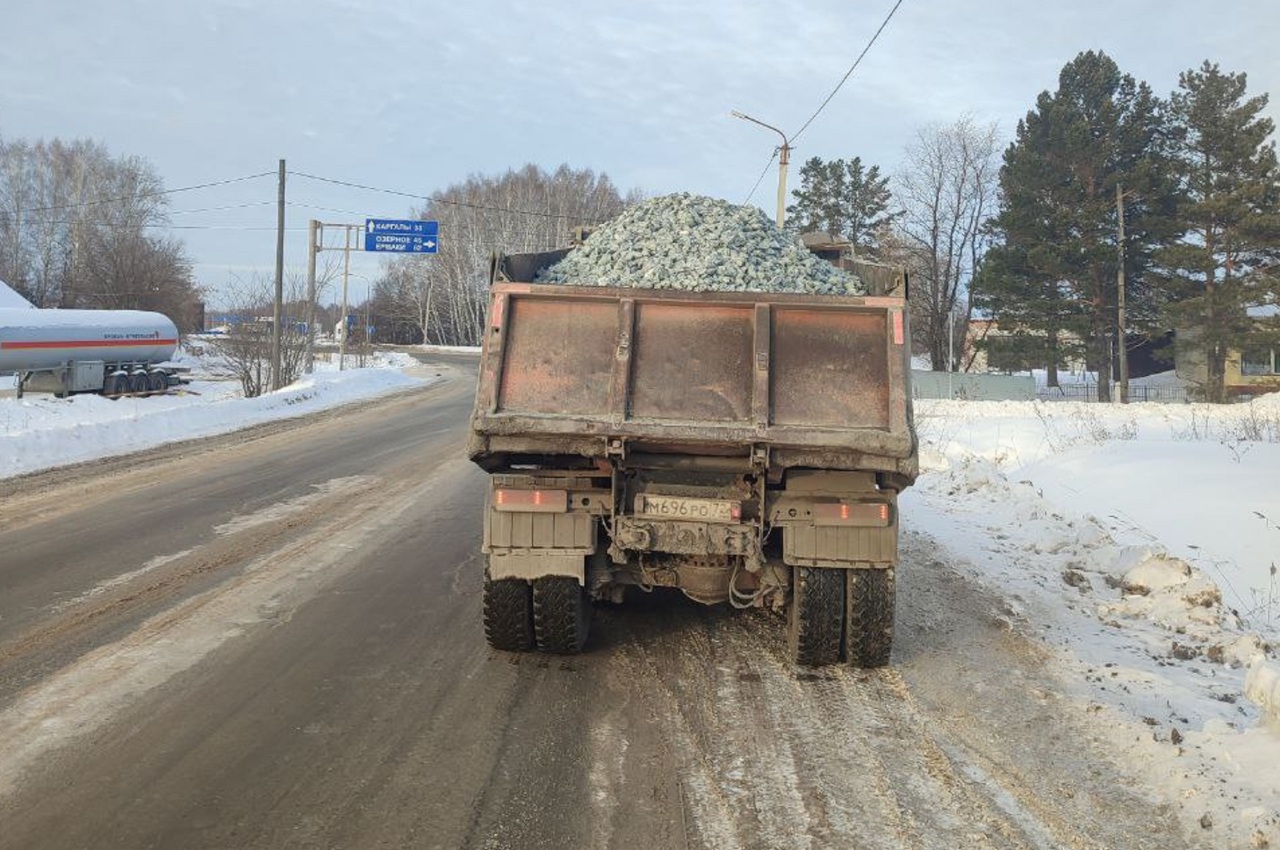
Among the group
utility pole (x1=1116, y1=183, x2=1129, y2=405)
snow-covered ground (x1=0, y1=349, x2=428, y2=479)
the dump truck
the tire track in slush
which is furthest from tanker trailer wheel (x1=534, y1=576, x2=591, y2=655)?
utility pole (x1=1116, y1=183, x2=1129, y2=405)

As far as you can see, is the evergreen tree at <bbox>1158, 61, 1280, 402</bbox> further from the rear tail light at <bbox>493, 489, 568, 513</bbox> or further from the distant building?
the rear tail light at <bbox>493, 489, 568, 513</bbox>

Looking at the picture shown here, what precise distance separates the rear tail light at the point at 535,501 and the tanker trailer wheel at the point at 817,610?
138cm

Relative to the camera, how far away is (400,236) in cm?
3644

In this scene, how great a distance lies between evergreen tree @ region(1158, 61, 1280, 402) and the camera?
33.0 metres

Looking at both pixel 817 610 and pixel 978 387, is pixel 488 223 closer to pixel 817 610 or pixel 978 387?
pixel 978 387

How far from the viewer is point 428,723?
4395mm

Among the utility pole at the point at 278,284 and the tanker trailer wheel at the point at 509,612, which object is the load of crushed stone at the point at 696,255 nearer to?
the tanker trailer wheel at the point at 509,612

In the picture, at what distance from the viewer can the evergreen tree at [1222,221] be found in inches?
1298

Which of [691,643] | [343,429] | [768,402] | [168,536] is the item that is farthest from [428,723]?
[343,429]

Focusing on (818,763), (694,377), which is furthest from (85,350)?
(818,763)

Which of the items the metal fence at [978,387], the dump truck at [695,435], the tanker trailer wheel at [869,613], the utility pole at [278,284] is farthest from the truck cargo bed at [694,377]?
the metal fence at [978,387]

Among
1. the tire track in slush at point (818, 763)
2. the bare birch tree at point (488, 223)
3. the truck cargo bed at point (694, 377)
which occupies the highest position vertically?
the bare birch tree at point (488, 223)

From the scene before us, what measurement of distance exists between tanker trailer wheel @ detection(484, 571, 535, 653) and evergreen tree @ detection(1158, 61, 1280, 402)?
34396mm

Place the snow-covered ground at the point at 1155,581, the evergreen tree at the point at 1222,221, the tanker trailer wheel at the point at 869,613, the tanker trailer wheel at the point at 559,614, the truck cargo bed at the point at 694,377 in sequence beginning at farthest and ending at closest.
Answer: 1. the evergreen tree at the point at 1222,221
2. the tanker trailer wheel at the point at 559,614
3. the tanker trailer wheel at the point at 869,613
4. the truck cargo bed at the point at 694,377
5. the snow-covered ground at the point at 1155,581
